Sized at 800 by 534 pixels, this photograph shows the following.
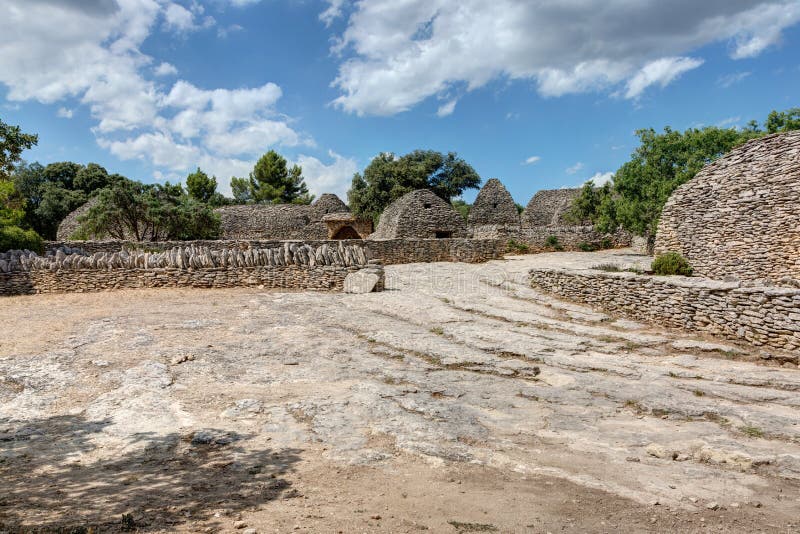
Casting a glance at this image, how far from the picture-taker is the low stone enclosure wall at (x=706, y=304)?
31.9 feet

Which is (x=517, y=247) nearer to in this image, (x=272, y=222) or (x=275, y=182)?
(x=272, y=222)

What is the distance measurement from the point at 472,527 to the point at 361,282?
42.8 ft

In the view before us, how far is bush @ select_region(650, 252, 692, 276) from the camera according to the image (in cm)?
1777

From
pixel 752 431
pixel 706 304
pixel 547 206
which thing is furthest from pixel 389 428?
pixel 547 206

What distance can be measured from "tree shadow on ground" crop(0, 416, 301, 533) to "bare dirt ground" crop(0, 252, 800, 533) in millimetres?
26

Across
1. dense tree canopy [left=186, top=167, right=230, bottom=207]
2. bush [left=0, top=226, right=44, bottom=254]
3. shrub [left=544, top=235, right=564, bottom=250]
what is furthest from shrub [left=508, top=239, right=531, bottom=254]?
dense tree canopy [left=186, top=167, right=230, bottom=207]

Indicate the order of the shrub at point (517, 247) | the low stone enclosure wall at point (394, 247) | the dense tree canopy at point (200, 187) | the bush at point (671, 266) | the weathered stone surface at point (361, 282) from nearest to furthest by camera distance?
the weathered stone surface at point (361, 282) → the bush at point (671, 266) → the low stone enclosure wall at point (394, 247) → the shrub at point (517, 247) → the dense tree canopy at point (200, 187)

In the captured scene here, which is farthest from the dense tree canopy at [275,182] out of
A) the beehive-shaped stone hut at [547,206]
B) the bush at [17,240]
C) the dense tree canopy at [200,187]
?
the bush at [17,240]

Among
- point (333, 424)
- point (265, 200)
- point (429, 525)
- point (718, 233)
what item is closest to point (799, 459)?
point (429, 525)

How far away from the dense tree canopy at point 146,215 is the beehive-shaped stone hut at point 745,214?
29.8 meters

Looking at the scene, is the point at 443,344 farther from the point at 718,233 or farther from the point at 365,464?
the point at 718,233

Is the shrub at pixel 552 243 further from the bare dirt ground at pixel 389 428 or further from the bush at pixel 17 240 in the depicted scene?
the bush at pixel 17 240

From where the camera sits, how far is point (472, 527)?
3871 millimetres

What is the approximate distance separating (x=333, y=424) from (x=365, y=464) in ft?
3.87
